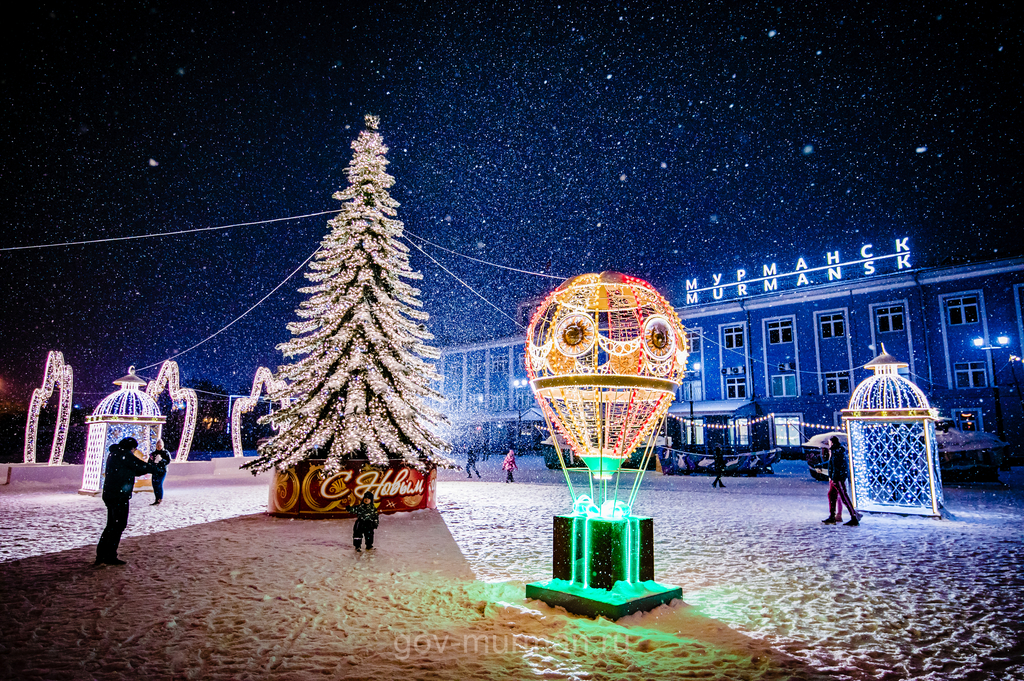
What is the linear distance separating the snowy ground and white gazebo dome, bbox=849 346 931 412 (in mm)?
3663

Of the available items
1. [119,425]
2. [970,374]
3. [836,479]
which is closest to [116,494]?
[836,479]

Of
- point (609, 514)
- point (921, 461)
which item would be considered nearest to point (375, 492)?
point (609, 514)

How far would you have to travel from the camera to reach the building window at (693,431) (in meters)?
47.3

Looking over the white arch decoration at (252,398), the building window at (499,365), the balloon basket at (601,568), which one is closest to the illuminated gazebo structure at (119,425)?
the white arch decoration at (252,398)

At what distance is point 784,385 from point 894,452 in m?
31.6

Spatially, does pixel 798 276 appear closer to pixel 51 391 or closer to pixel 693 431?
pixel 693 431

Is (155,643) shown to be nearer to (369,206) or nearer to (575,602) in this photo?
(575,602)

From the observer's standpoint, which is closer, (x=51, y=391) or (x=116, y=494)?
(x=116, y=494)

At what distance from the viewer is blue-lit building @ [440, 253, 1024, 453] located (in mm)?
36781

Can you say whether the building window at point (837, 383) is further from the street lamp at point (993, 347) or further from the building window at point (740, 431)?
the street lamp at point (993, 347)

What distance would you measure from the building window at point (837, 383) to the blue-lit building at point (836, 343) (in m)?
0.07

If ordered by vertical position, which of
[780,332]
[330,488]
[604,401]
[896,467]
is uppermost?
[780,332]

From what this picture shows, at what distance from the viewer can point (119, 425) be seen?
19.7m

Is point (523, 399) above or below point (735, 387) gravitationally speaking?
below
